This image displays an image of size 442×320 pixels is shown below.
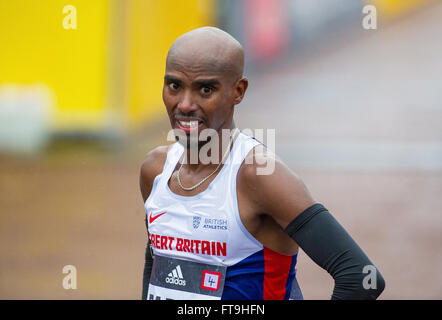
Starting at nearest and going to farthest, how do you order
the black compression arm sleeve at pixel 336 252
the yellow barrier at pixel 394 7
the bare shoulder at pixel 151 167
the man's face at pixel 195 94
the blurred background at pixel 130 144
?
the black compression arm sleeve at pixel 336 252 < the man's face at pixel 195 94 < the bare shoulder at pixel 151 167 < the blurred background at pixel 130 144 < the yellow barrier at pixel 394 7

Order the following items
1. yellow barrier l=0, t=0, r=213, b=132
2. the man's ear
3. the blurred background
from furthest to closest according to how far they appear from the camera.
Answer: yellow barrier l=0, t=0, r=213, b=132 → the blurred background → the man's ear

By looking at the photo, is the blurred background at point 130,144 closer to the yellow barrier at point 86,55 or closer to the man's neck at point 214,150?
the yellow barrier at point 86,55

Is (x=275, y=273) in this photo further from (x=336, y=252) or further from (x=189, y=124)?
(x=189, y=124)

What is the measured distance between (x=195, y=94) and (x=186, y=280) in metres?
0.78

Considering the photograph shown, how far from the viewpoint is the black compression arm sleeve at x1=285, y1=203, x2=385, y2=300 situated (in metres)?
2.52

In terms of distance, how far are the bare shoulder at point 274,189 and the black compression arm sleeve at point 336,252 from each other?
0.04m

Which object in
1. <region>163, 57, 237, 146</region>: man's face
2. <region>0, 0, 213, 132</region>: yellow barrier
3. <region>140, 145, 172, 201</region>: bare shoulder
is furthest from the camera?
<region>0, 0, 213, 132</region>: yellow barrier

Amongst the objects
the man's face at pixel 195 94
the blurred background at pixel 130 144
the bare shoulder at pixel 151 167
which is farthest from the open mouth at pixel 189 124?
the blurred background at pixel 130 144

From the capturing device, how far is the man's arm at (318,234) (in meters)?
2.53

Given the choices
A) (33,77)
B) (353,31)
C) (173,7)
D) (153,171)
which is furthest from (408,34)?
(153,171)

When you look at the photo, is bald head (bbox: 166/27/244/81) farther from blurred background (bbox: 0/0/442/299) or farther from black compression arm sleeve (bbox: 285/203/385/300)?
blurred background (bbox: 0/0/442/299)

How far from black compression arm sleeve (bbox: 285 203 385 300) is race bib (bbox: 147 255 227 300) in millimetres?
391

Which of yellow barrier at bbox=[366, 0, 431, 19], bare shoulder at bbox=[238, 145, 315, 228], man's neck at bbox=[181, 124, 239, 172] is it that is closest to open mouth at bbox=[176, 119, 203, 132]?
man's neck at bbox=[181, 124, 239, 172]

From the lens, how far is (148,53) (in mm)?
14062
